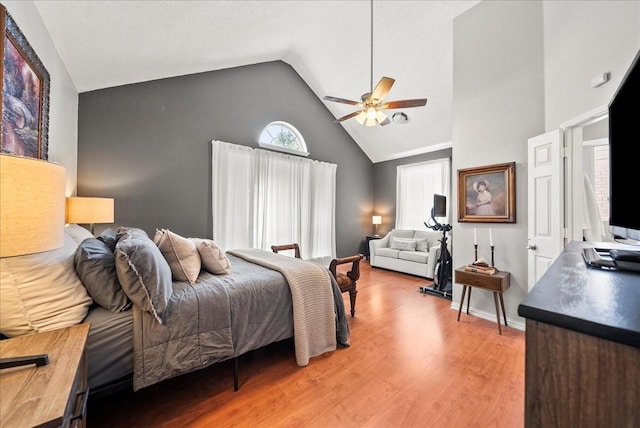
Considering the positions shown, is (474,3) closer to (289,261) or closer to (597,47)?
(597,47)

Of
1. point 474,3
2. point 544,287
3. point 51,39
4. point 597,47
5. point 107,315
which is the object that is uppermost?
point 474,3

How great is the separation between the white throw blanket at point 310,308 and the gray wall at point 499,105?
1926 mm

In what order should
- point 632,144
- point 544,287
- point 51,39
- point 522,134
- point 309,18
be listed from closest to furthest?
point 544,287 < point 632,144 < point 51,39 < point 522,134 < point 309,18

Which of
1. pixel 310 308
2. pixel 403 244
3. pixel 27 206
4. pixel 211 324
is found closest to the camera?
pixel 27 206

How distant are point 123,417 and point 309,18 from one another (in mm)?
4633

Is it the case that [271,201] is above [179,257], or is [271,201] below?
above

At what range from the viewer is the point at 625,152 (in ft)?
3.44

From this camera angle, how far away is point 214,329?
1606mm

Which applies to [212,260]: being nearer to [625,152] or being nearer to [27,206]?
[27,206]

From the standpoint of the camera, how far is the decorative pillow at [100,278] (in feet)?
4.35

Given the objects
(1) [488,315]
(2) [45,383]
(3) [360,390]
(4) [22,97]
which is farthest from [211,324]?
(1) [488,315]

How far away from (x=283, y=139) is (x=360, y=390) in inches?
178

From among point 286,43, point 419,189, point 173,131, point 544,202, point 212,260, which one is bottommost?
point 212,260

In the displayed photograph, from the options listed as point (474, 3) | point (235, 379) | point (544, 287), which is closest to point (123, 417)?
point (235, 379)
